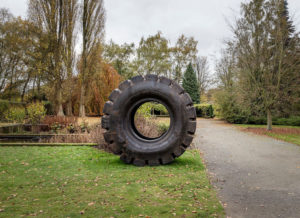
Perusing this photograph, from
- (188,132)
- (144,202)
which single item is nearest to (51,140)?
(188,132)

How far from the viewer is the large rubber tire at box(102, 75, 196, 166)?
16.2 ft

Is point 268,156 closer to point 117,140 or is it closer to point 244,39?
point 117,140

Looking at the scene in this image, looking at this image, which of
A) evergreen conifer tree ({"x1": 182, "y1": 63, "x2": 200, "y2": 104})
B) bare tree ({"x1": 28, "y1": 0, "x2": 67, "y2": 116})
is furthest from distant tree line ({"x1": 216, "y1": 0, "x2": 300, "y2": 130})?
evergreen conifer tree ({"x1": 182, "y1": 63, "x2": 200, "y2": 104})

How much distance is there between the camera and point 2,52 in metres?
21.7

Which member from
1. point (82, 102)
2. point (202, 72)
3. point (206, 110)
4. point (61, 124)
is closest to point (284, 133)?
point (61, 124)

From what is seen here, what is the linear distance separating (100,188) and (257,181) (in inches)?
114

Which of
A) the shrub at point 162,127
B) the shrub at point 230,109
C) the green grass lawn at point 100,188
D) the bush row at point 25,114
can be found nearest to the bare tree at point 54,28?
the bush row at point 25,114

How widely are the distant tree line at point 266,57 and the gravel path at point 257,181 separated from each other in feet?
25.7

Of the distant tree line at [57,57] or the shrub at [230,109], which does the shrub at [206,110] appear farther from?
the distant tree line at [57,57]

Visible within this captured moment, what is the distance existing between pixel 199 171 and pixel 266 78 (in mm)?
11808

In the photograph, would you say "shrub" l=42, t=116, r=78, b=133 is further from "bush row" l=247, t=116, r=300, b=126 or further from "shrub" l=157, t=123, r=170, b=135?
"bush row" l=247, t=116, r=300, b=126

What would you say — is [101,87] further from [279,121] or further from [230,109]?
[279,121]

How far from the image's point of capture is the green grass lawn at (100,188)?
2805 mm

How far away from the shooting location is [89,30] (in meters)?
21.3
